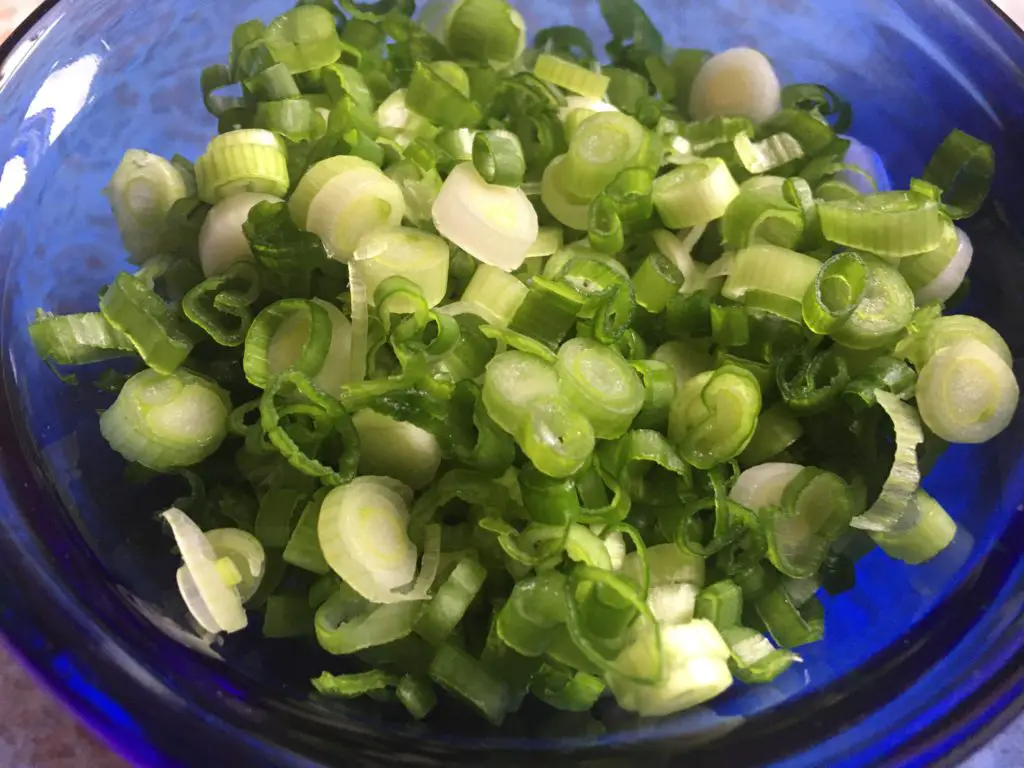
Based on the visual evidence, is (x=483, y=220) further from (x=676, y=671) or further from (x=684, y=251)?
(x=676, y=671)

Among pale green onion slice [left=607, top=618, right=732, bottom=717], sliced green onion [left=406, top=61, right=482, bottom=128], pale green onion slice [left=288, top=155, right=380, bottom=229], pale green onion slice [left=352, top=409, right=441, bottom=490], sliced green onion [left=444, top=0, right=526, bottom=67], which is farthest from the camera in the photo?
sliced green onion [left=444, top=0, right=526, bottom=67]

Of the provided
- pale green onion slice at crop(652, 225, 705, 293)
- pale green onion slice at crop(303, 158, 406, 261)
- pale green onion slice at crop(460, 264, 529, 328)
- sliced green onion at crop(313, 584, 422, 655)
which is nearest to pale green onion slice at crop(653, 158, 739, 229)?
pale green onion slice at crop(652, 225, 705, 293)

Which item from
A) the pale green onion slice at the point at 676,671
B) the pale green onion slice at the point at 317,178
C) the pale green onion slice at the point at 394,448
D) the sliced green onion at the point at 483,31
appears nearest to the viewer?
the pale green onion slice at the point at 676,671

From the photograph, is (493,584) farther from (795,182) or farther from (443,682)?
(795,182)

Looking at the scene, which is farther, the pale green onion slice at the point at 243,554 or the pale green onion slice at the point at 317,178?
the pale green onion slice at the point at 317,178

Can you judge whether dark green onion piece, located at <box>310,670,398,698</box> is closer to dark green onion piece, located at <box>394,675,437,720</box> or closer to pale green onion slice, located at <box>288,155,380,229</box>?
dark green onion piece, located at <box>394,675,437,720</box>

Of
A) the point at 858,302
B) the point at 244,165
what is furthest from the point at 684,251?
the point at 244,165

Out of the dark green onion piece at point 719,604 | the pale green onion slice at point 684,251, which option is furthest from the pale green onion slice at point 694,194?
Result: the dark green onion piece at point 719,604

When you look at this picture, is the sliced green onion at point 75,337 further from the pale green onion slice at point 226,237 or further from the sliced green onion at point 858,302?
the sliced green onion at point 858,302
